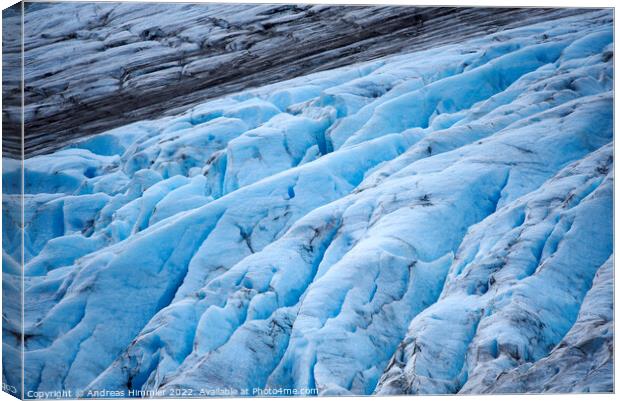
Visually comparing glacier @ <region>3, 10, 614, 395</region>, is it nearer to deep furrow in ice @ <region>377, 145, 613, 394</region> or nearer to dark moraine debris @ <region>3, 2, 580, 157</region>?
deep furrow in ice @ <region>377, 145, 613, 394</region>

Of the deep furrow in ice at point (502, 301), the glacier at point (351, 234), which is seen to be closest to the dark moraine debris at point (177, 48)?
the glacier at point (351, 234)

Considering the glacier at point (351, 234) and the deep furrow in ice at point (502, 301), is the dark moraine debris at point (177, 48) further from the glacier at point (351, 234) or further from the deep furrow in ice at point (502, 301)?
the deep furrow in ice at point (502, 301)

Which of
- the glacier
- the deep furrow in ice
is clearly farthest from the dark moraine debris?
the deep furrow in ice

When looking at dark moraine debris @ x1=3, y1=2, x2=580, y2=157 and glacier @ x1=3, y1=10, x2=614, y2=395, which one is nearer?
glacier @ x1=3, y1=10, x2=614, y2=395

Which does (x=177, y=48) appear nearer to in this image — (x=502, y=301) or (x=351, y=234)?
(x=351, y=234)

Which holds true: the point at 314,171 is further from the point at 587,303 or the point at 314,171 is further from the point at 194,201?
the point at 587,303
